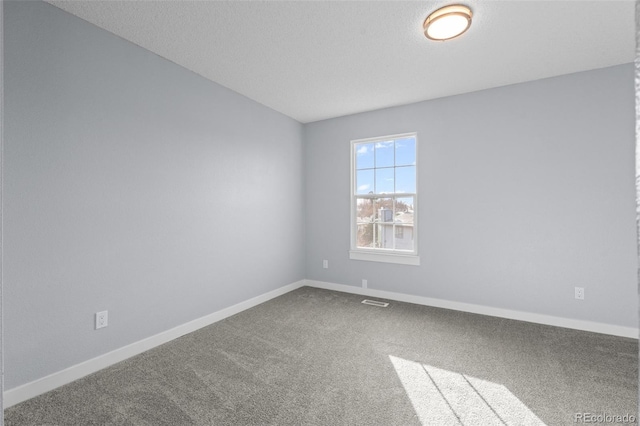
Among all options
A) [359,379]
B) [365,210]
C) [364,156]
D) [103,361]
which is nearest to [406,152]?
[364,156]

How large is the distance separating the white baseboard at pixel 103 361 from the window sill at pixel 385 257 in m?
1.71

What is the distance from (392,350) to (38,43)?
3.55 meters

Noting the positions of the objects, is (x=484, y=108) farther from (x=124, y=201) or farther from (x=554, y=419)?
(x=124, y=201)

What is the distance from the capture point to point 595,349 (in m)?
2.67

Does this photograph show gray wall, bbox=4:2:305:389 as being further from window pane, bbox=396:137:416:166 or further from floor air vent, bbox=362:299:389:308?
window pane, bbox=396:137:416:166

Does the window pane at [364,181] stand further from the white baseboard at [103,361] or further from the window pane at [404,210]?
the white baseboard at [103,361]

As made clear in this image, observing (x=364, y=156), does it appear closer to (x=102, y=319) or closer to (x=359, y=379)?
(x=359, y=379)

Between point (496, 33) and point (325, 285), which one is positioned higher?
point (496, 33)

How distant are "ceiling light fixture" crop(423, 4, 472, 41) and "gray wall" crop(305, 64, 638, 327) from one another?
146 centimetres

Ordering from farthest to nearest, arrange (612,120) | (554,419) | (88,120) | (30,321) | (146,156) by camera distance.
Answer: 1. (612,120)
2. (146,156)
3. (88,120)
4. (30,321)
5. (554,419)

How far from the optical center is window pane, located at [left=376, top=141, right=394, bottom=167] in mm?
4254

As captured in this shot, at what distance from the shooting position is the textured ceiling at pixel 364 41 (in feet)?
7.25

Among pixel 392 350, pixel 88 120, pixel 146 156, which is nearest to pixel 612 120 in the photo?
pixel 392 350

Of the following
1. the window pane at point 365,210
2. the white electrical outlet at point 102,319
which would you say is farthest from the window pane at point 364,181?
the white electrical outlet at point 102,319
